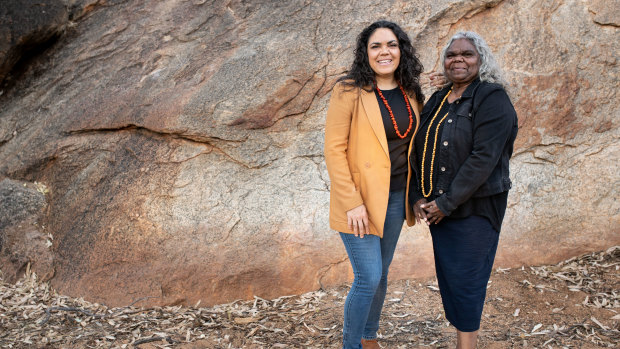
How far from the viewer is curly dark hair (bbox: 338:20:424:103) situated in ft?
9.91

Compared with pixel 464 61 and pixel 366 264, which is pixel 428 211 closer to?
pixel 366 264

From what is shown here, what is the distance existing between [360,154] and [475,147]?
0.59 meters

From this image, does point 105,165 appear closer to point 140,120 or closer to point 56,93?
point 140,120

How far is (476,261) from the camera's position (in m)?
2.88

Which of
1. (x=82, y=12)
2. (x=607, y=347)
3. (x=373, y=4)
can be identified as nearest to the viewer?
(x=607, y=347)

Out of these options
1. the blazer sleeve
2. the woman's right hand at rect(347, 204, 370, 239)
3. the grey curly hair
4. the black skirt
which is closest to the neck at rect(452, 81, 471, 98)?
the grey curly hair

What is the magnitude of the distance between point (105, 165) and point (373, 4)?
2642 mm

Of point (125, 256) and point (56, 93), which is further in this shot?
point (56, 93)

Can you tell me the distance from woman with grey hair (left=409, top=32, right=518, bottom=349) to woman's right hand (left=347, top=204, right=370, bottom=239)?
32 centimetres

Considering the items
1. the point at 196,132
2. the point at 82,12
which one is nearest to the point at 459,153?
the point at 196,132

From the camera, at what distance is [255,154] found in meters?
4.50

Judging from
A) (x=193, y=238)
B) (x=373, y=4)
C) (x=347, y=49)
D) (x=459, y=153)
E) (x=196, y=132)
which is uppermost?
(x=373, y=4)

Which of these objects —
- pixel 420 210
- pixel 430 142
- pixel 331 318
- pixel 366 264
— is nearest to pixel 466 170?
pixel 430 142

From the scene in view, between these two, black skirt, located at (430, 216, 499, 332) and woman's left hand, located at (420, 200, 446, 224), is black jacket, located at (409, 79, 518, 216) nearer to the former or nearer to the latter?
woman's left hand, located at (420, 200, 446, 224)
